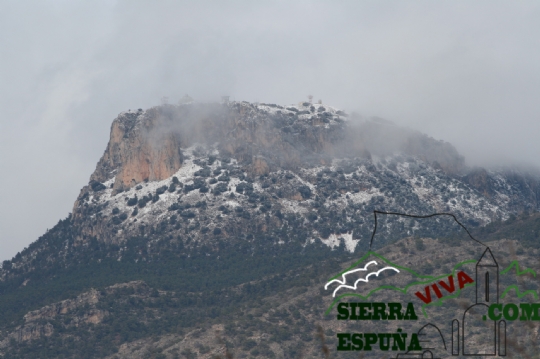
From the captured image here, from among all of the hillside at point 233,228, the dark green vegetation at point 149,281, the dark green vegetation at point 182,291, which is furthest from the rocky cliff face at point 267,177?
the dark green vegetation at point 182,291

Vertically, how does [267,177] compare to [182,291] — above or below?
above

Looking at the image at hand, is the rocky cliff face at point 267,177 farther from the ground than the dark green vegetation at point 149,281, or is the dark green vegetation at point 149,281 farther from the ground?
the rocky cliff face at point 267,177

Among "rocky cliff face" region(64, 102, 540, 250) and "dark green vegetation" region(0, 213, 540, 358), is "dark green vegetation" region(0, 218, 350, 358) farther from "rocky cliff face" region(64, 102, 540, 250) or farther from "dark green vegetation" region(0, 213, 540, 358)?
"rocky cliff face" region(64, 102, 540, 250)

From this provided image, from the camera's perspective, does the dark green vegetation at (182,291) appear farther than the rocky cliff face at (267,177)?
No

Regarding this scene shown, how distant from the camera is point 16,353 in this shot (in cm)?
11694

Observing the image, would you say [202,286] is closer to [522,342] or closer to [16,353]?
[16,353]

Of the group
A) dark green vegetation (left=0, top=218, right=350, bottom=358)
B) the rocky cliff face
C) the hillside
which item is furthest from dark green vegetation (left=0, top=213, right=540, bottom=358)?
the rocky cliff face

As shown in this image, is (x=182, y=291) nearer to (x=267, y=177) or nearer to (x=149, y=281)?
(x=149, y=281)

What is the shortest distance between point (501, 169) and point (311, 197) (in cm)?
4784

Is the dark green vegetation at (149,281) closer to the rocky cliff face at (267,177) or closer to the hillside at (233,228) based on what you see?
the hillside at (233,228)

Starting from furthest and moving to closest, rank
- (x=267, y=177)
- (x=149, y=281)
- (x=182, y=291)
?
(x=267, y=177) → (x=149, y=281) → (x=182, y=291)

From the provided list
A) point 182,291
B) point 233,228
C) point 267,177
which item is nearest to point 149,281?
point 182,291

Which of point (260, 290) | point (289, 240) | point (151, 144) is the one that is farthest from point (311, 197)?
point (260, 290)

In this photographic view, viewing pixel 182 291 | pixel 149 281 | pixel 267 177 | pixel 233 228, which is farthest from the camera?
pixel 267 177
